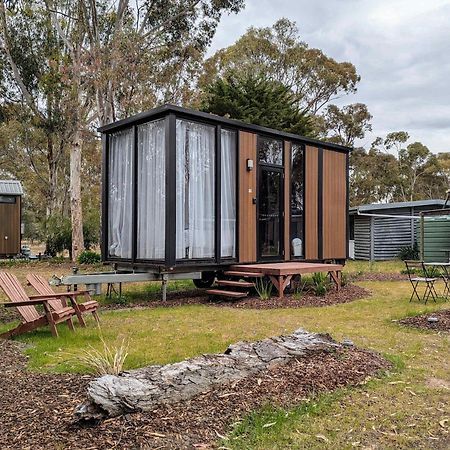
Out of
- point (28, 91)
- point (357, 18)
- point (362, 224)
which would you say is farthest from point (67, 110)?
point (362, 224)

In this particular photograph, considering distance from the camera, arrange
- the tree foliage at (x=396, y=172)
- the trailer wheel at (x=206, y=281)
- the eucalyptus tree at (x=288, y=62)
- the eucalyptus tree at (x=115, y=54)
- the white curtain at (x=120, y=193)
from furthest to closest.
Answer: the tree foliage at (x=396, y=172), the eucalyptus tree at (x=288, y=62), the eucalyptus tree at (x=115, y=54), the trailer wheel at (x=206, y=281), the white curtain at (x=120, y=193)

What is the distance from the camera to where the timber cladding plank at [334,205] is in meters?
10.3

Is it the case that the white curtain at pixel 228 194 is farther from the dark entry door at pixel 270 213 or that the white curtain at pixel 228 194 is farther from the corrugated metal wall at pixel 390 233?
the corrugated metal wall at pixel 390 233

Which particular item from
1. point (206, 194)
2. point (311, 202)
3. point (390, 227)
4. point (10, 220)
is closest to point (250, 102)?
point (390, 227)

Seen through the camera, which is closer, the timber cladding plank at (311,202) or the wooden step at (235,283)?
the wooden step at (235,283)

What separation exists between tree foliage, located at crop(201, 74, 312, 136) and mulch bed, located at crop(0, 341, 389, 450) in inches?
655

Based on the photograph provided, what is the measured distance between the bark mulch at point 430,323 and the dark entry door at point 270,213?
3.35 meters

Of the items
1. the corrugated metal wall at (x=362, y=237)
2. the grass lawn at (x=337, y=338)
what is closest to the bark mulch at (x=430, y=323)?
the grass lawn at (x=337, y=338)

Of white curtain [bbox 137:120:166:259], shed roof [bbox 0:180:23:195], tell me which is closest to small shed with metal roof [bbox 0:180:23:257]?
shed roof [bbox 0:180:23:195]

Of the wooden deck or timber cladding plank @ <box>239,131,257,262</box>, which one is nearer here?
the wooden deck

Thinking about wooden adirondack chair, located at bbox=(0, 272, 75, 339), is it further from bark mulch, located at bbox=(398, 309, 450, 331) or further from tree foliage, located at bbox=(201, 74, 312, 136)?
tree foliage, located at bbox=(201, 74, 312, 136)

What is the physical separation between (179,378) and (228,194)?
5.60 meters

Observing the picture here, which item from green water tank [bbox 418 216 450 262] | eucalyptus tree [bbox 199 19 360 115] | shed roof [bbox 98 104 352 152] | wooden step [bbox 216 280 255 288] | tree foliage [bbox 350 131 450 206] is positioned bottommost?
wooden step [bbox 216 280 255 288]

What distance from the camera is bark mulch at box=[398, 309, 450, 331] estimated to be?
5609mm
